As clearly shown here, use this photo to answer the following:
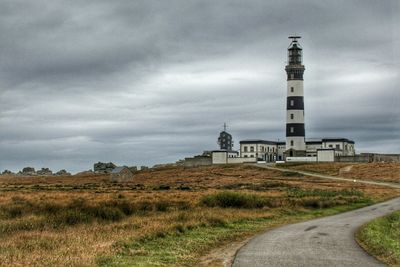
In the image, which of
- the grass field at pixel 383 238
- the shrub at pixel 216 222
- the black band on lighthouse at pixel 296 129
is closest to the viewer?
the grass field at pixel 383 238

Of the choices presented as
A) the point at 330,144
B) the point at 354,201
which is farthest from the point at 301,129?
the point at 354,201

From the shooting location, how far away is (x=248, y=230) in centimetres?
2269

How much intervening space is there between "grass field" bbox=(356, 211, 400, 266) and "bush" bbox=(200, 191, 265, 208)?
28.1 feet

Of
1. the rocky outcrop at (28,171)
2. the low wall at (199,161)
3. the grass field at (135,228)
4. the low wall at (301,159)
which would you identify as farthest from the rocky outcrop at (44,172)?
the grass field at (135,228)

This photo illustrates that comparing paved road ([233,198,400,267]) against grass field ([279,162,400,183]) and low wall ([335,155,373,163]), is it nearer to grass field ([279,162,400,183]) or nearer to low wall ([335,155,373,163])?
grass field ([279,162,400,183])

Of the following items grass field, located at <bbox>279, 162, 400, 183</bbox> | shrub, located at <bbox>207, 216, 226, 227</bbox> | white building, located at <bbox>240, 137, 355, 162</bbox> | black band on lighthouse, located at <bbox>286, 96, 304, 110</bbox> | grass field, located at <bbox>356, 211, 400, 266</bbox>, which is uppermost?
black band on lighthouse, located at <bbox>286, 96, 304, 110</bbox>

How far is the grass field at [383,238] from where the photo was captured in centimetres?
1543

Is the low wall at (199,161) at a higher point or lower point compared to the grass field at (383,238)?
higher

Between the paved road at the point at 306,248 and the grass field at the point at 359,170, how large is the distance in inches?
2036

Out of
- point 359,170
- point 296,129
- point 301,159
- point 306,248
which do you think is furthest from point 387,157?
point 306,248

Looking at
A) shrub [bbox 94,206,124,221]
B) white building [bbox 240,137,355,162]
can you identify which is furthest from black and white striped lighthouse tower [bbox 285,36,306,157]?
shrub [bbox 94,206,124,221]

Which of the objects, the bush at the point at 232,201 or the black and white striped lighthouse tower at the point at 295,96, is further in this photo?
the black and white striped lighthouse tower at the point at 295,96

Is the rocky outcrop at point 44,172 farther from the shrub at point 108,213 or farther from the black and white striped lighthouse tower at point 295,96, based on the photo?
the shrub at point 108,213

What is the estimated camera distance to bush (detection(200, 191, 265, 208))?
3394 centimetres
